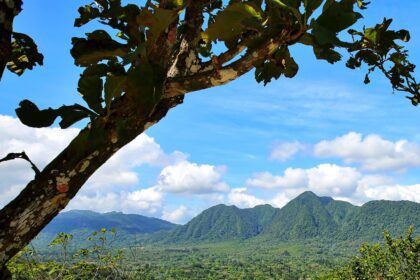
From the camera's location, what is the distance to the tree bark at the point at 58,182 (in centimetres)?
128

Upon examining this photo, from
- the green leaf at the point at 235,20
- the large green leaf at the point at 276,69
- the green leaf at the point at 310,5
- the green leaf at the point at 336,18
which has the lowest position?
the green leaf at the point at 336,18

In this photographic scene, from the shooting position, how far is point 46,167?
52.4 inches

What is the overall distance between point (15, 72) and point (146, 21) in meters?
1.17

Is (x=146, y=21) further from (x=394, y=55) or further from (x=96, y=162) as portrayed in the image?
(x=394, y=55)

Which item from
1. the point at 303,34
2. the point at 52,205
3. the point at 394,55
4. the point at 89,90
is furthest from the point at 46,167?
the point at 394,55

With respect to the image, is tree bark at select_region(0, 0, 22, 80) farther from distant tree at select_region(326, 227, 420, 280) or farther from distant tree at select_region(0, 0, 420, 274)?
distant tree at select_region(326, 227, 420, 280)

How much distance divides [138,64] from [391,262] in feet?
137

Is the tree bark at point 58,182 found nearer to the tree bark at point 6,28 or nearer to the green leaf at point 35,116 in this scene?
the green leaf at point 35,116

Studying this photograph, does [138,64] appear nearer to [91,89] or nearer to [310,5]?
[91,89]

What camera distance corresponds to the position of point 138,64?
1.19 m

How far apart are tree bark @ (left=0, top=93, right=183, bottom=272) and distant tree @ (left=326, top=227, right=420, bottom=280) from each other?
113 feet

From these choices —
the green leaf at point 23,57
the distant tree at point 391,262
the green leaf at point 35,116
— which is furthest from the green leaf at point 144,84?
the distant tree at point 391,262

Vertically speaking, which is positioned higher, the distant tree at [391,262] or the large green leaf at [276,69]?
the distant tree at [391,262]

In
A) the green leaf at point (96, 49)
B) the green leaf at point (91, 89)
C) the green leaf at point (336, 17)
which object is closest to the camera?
the green leaf at point (336, 17)
